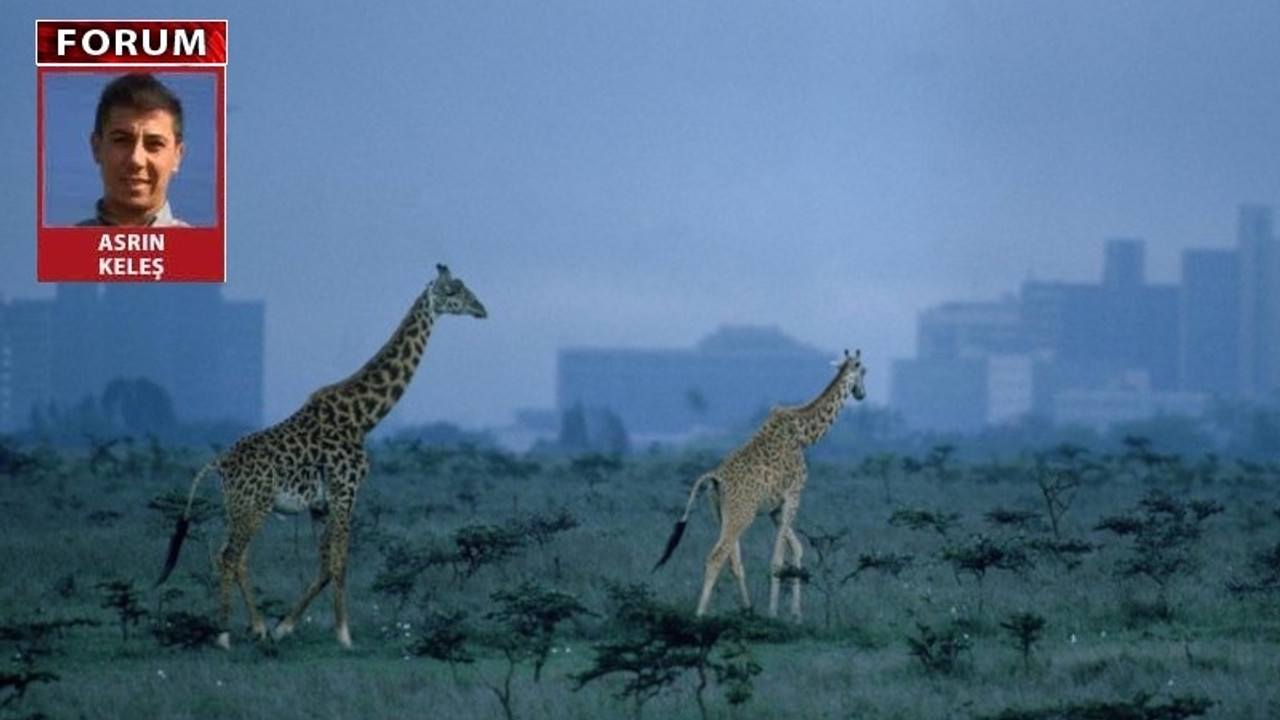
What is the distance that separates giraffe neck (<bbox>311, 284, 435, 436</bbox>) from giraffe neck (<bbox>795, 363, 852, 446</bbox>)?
9.17 feet

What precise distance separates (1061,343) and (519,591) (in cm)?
18524

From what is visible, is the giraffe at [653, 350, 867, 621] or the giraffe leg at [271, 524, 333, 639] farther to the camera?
the giraffe at [653, 350, 867, 621]

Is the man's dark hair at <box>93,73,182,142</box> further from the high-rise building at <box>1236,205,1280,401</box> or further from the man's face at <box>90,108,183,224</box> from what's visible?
the high-rise building at <box>1236,205,1280,401</box>

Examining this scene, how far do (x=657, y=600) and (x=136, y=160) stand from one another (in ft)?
15.9

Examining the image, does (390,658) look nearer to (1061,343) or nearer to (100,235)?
(100,235)

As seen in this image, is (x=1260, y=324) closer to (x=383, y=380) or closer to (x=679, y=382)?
(x=679, y=382)

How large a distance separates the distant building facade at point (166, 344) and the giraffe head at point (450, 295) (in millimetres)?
114044

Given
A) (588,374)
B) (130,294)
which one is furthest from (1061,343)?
(130,294)

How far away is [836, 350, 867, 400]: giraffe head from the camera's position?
57.4 ft

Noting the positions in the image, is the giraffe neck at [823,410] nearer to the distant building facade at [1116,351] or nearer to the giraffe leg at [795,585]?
the giraffe leg at [795,585]

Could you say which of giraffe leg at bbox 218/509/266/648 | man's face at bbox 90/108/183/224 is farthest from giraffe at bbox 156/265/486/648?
man's face at bbox 90/108/183/224

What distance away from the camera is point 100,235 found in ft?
53.5

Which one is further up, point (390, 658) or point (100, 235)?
point (100, 235)

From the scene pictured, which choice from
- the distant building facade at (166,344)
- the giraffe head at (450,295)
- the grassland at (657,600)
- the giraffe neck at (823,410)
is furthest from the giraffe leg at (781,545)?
the distant building facade at (166,344)
